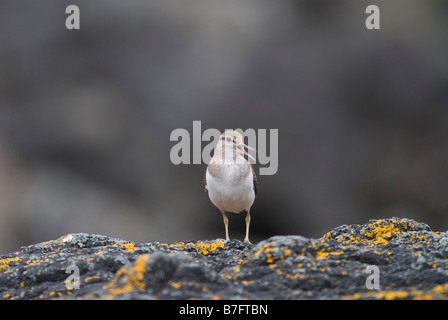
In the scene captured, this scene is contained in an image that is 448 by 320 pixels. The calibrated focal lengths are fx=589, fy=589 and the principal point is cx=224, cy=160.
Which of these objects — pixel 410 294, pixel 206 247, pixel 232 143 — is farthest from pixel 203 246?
pixel 232 143

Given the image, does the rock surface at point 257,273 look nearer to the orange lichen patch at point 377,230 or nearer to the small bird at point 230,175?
the orange lichen patch at point 377,230

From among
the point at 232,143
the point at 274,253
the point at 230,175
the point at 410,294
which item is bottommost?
the point at 410,294

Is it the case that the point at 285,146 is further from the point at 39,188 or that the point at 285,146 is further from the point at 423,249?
the point at 423,249

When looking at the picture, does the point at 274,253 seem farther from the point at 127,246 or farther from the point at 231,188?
the point at 231,188

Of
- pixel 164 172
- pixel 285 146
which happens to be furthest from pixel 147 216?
pixel 285 146

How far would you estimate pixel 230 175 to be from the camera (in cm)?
932

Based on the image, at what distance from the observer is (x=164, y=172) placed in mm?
16484

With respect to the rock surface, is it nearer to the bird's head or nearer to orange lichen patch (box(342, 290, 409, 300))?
orange lichen patch (box(342, 290, 409, 300))

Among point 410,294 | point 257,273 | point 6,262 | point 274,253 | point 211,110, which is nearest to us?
point 410,294

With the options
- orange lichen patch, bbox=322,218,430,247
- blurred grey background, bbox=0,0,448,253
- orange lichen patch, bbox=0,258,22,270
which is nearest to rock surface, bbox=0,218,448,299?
orange lichen patch, bbox=0,258,22,270

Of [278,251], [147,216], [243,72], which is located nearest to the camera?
[278,251]

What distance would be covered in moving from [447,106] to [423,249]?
1286cm

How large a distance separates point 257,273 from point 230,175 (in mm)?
4844
